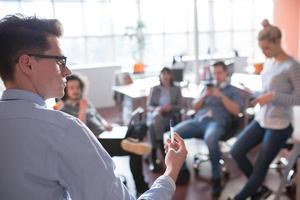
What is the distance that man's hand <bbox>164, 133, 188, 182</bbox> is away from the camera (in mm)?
942

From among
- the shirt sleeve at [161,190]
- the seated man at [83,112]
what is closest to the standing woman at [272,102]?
the seated man at [83,112]

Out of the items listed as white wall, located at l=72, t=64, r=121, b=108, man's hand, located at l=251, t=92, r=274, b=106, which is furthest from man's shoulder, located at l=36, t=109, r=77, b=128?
white wall, located at l=72, t=64, r=121, b=108

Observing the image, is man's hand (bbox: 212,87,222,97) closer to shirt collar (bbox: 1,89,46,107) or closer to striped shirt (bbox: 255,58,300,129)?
striped shirt (bbox: 255,58,300,129)

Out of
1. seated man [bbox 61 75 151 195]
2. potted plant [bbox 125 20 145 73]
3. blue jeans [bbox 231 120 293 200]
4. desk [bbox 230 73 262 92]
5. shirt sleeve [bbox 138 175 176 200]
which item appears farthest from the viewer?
potted plant [bbox 125 20 145 73]

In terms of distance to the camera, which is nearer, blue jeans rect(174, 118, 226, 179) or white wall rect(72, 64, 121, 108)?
blue jeans rect(174, 118, 226, 179)

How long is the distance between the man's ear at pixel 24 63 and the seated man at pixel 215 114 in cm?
234

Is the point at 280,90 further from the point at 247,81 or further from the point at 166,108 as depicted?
the point at 166,108

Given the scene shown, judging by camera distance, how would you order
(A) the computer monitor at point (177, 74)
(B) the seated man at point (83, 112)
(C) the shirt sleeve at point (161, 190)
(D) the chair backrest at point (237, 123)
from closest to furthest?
(C) the shirt sleeve at point (161, 190), (B) the seated man at point (83, 112), (D) the chair backrest at point (237, 123), (A) the computer monitor at point (177, 74)

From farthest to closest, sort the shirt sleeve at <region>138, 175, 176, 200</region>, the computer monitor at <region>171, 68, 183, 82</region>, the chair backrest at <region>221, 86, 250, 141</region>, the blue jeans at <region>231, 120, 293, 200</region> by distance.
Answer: the computer monitor at <region>171, 68, 183, 82</region>
the chair backrest at <region>221, 86, 250, 141</region>
the blue jeans at <region>231, 120, 293, 200</region>
the shirt sleeve at <region>138, 175, 176, 200</region>

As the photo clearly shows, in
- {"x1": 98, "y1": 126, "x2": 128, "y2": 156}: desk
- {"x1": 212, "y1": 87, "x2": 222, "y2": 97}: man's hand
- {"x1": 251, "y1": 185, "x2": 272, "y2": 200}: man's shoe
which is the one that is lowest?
{"x1": 251, "y1": 185, "x2": 272, "y2": 200}: man's shoe

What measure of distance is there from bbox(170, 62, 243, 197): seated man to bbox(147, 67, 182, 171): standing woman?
0.30m

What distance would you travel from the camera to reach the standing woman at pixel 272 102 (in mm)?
2195

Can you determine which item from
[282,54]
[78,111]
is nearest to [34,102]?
[282,54]

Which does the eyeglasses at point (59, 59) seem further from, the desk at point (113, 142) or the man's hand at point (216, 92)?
the man's hand at point (216, 92)
